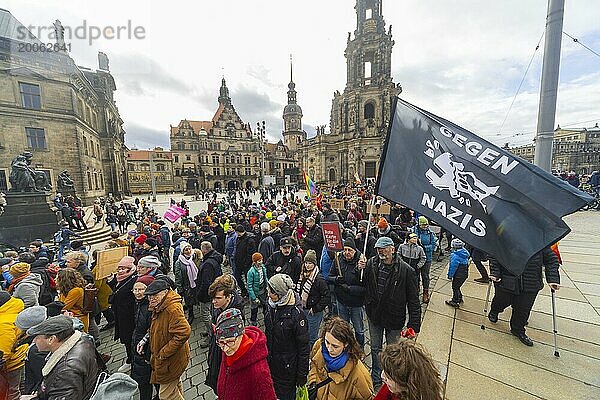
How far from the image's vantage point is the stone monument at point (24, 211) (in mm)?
11645

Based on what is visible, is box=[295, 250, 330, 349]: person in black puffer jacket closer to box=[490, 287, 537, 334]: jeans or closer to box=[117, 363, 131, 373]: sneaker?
box=[490, 287, 537, 334]: jeans

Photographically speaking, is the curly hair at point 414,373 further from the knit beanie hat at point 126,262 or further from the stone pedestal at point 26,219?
the stone pedestal at point 26,219

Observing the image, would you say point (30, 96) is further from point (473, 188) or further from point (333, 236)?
point (473, 188)

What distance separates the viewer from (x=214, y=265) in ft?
15.9

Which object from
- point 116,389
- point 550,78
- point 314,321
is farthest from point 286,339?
point 550,78

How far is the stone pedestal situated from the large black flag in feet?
54.8

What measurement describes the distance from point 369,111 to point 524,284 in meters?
45.2

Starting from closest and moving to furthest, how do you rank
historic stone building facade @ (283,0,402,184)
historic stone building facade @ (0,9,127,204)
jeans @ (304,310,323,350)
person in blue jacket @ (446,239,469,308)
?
jeans @ (304,310,323,350)
person in blue jacket @ (446,239,469,308)
historic stone building facade @ (0,9,127,204)
historic stone building facade @ (283,0,402,184)

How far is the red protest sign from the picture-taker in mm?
4246

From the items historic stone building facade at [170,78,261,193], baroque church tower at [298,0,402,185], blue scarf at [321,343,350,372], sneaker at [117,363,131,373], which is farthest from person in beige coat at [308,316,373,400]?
historic stone building facade at [170,78,261,193]

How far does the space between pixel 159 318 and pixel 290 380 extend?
5.50 feet

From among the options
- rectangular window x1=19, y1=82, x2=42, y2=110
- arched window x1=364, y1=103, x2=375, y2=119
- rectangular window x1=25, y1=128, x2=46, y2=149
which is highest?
arched window x1=364, y1=103, x2=375, y2=119

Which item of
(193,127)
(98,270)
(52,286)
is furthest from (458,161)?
(193,127)

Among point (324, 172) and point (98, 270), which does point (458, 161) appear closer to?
point (98, 270)
